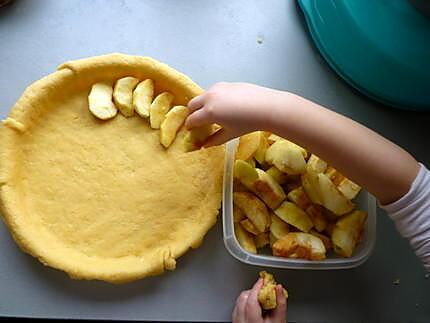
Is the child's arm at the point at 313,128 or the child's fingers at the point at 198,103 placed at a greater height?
the child's fingers at the point at 198,103

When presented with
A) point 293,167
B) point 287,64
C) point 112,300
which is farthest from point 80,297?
point 287,64

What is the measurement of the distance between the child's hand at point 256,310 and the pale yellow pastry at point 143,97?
28cm

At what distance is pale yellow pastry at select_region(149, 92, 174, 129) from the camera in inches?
30.5

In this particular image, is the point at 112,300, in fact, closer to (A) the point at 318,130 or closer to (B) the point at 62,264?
(B) the point at 62,264

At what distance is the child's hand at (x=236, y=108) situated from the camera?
0.68 metres

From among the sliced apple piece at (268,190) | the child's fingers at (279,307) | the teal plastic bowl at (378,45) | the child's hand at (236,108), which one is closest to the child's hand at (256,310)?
the child's fingers at (279,307)

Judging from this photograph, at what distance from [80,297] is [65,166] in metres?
0.18

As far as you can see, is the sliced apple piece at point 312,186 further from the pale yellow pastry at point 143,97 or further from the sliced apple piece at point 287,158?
the pale yellow pastry at point 143,97

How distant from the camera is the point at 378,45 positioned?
0.79 meters

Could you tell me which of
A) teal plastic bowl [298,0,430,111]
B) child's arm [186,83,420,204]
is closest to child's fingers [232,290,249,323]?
child's arm [186,83,420,204]

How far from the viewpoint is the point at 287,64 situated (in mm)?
875

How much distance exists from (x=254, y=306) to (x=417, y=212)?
0.24 m

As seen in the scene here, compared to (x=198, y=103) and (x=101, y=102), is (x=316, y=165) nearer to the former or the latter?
(x=198, y=103)

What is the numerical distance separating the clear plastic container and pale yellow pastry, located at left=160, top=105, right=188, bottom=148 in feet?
0.25
